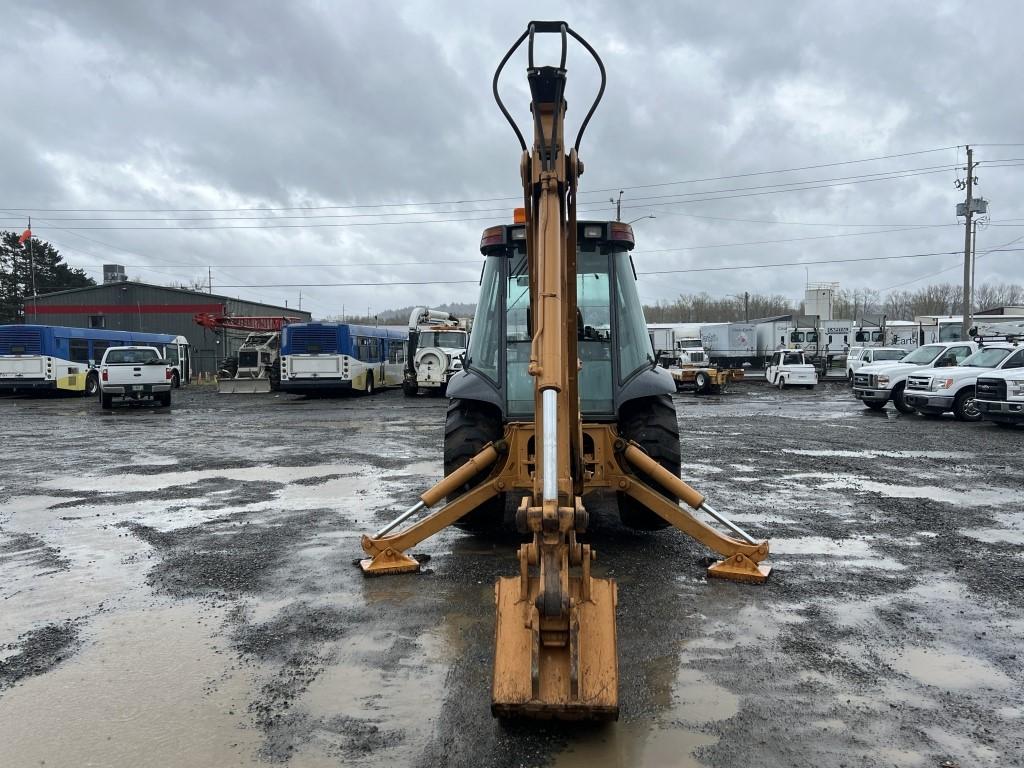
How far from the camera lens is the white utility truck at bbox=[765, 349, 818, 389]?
112 ft

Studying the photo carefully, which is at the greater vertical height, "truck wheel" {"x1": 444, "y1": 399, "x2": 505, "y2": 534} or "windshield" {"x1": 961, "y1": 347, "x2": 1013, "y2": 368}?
"windshield" {"x1": 961, "y1": 347, "x2": 1013, "y2": 368}

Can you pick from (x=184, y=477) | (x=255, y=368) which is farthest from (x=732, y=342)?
(x=184, y=477)

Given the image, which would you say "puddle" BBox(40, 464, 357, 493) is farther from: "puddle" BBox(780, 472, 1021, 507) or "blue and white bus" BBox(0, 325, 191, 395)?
"blue and white bus" BBox(0, 325, 191, 395)

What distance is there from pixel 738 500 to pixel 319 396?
81.1ft

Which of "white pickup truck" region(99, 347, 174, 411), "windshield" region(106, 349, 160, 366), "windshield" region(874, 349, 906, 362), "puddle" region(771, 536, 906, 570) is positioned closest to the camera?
"puddle" region(771, 536, 906, 570)

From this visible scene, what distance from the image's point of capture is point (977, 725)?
349cm

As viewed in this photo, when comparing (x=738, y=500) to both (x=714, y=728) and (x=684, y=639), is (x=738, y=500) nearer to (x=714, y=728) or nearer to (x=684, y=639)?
(x=684, y=639)

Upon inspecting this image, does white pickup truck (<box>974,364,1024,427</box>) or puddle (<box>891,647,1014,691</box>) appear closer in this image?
puddle (<box>891,647,1014,691</box>)

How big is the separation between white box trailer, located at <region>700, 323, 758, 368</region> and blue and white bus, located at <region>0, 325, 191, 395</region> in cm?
3601

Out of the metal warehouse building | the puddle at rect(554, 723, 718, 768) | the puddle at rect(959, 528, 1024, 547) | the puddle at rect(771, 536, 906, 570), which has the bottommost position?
the puddle at rect(959, 528, 1024, 547)

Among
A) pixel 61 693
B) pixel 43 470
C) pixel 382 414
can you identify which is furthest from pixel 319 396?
pixel 61 693

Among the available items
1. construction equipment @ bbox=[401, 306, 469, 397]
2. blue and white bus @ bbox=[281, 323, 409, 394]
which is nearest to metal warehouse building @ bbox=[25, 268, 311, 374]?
blue and white bus @ bbox=[281, 323, 409, 394]

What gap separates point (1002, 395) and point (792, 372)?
18.0m

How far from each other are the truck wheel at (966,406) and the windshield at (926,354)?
3.29m
